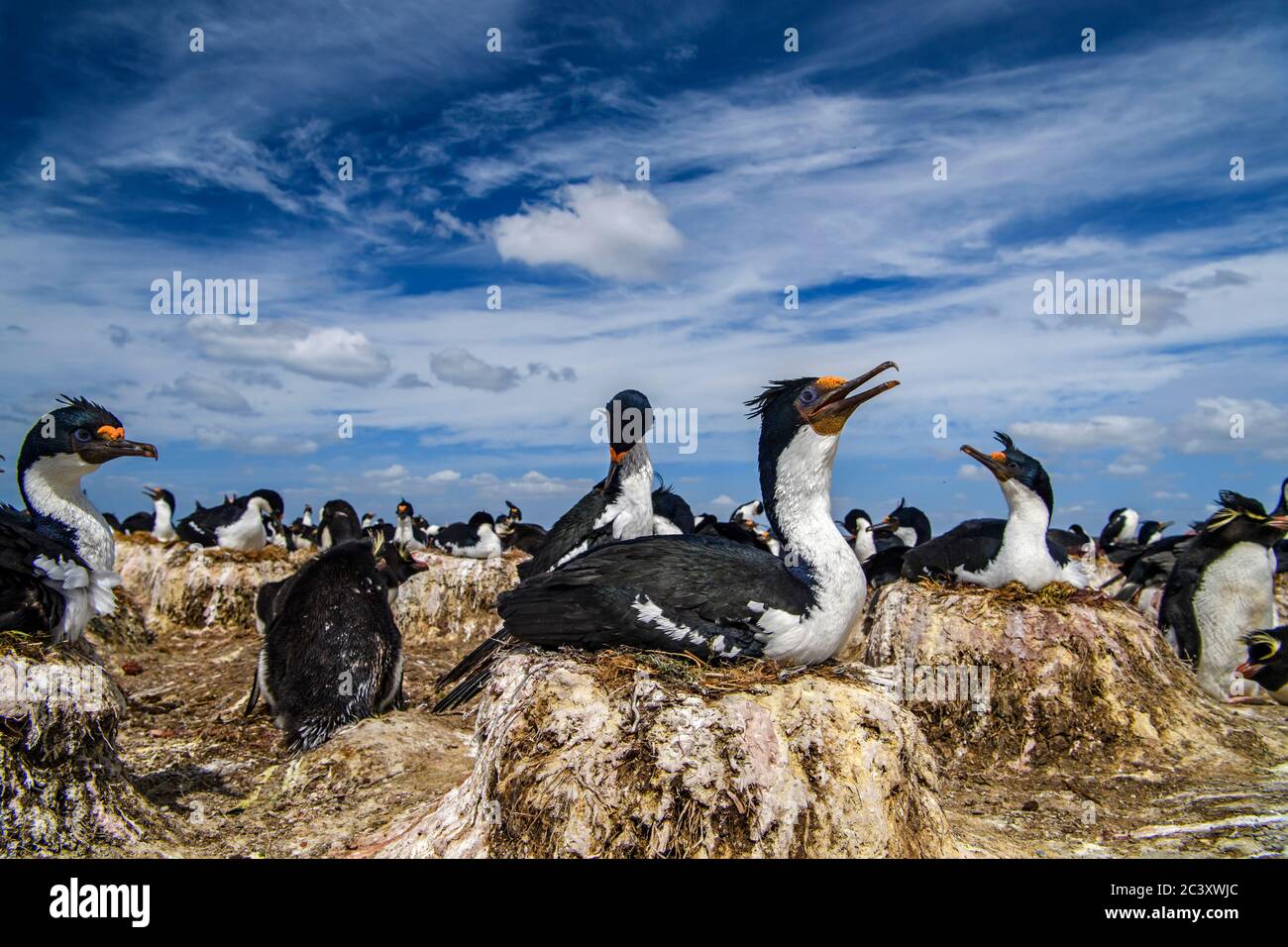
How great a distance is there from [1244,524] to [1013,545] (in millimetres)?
3578

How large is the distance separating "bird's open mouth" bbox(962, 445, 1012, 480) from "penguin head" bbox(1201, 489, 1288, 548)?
3125 millimetres

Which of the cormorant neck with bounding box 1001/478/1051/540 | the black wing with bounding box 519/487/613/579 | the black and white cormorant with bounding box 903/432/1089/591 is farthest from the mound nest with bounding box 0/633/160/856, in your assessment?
the cormorant neck with bounding box 1001/478/1051/540

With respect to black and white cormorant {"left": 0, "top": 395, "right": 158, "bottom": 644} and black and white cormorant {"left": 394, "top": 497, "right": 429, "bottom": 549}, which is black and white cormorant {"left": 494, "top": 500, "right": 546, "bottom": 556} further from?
black and white cormorant {"left": 0, "top": 395, "right": 158, "bottom": 644}

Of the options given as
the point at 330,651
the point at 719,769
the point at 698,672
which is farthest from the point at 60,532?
the point at 719,769

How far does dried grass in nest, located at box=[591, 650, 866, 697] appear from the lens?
507 centimetres

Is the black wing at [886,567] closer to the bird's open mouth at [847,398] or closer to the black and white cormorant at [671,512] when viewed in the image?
Result: the black and white cormorant at [671,512]

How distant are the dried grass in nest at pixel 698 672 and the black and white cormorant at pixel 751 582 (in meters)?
0.10

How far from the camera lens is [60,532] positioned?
734cm

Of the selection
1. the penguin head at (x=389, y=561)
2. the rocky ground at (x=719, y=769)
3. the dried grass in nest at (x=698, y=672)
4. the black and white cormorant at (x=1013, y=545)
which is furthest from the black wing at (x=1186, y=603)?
the penguin head at (x=389, y=561)

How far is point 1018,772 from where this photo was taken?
8.45m

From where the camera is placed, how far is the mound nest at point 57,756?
5754 millimetres
